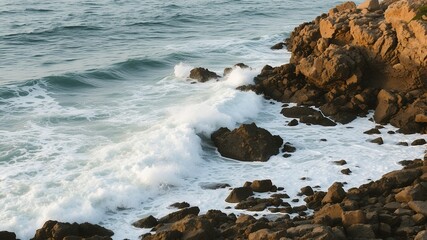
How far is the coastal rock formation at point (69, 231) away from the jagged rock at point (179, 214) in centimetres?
144

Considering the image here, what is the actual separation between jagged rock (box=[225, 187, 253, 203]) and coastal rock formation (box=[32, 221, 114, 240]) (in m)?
3.56

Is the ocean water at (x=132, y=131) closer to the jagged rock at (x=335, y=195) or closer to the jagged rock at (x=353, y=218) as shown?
the jagged rock at (x=335, y=195)

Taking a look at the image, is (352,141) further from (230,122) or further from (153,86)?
(153,86)

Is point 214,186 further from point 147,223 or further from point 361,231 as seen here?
point 361,231

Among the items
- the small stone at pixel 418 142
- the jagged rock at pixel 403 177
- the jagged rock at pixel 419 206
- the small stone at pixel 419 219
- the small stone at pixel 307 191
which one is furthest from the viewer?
the small stone at pixel 418 142

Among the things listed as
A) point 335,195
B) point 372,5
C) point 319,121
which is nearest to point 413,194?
point 335,195

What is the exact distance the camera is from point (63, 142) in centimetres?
2323

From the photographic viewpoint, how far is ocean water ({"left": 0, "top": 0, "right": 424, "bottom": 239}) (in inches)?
742

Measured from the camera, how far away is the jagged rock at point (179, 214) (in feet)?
56.2

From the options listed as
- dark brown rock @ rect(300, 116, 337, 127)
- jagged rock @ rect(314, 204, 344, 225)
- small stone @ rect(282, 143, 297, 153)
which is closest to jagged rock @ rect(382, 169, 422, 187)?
jagged rock @ rect(314, 204, 344, 225)

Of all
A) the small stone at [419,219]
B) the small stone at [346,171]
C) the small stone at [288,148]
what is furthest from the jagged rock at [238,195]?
the small stone at [419,219]

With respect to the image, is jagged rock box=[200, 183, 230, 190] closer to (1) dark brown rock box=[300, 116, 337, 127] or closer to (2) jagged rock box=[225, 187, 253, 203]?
(2) jagged rock box=[225, 187, 253, 203]

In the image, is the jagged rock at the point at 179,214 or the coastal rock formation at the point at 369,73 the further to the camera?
the coastal rock formation at the point at 369,73

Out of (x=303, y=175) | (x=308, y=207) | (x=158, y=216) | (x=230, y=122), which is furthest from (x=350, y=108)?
(x=158, y=216)
